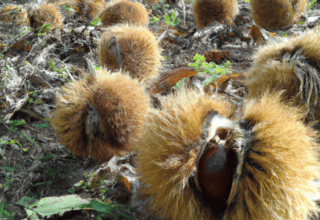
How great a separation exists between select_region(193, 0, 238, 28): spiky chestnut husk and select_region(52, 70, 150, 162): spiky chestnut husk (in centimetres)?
224

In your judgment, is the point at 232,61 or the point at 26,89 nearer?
the point at 26,89

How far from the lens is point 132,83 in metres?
1.62

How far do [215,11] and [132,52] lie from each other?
1.70 metres

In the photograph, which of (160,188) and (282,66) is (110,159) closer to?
(160,188)

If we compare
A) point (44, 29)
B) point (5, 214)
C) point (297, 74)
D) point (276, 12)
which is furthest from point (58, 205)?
point (44, 29)

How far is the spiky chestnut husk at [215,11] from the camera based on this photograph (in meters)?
3.12

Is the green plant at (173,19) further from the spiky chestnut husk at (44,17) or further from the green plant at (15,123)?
the green plant at (15,123)

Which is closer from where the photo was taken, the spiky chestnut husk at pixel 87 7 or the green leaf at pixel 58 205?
the green leaf at pixel 58 205

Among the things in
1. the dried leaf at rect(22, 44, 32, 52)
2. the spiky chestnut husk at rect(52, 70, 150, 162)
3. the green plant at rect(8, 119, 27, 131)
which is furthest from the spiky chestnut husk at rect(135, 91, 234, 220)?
the dried leaf at rect(22, 44, 32, 52)

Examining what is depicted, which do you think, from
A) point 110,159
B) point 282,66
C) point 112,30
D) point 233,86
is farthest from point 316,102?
point 112,30

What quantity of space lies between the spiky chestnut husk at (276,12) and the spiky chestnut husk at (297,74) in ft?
5.80

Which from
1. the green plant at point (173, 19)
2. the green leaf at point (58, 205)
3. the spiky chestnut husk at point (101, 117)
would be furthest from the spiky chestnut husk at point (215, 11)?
the green leaf at point (58, 205)

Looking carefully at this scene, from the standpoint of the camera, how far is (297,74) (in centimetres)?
128

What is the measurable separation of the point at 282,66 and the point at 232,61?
Answer: 140 centimetres
